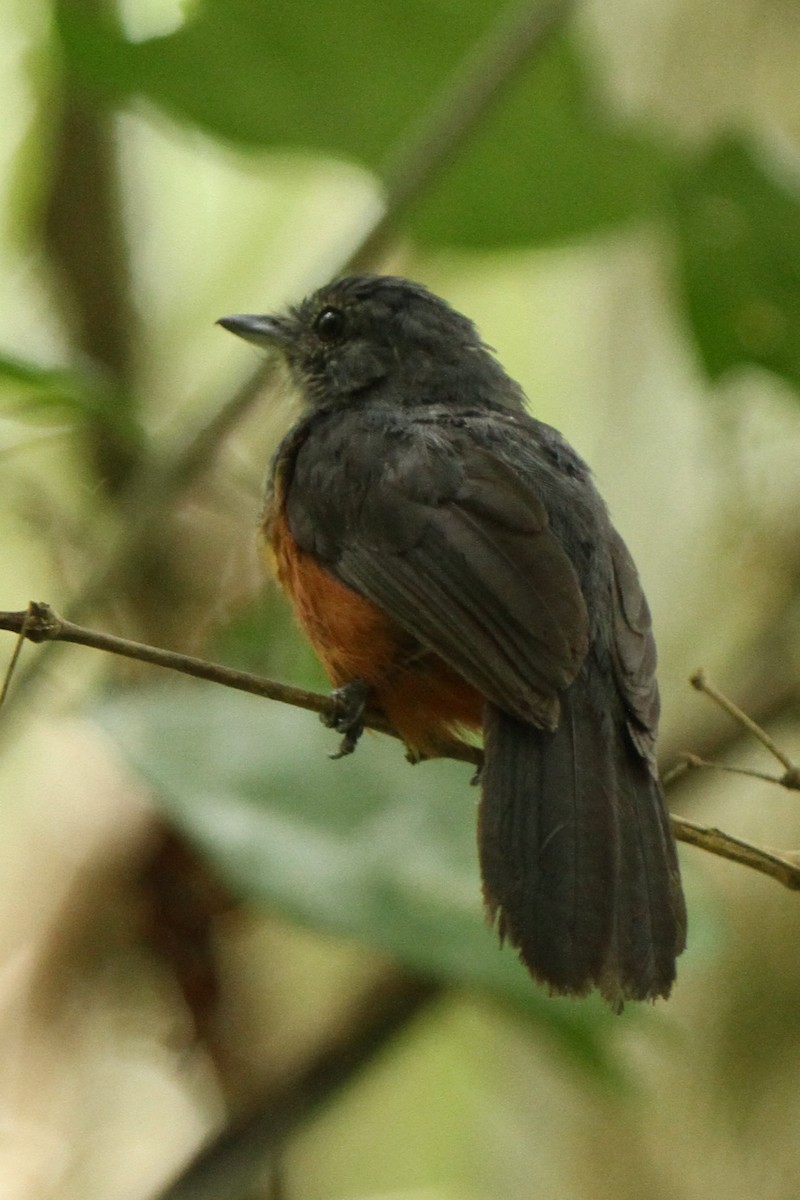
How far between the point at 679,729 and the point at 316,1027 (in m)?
1.38

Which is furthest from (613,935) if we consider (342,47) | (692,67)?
(692,67)

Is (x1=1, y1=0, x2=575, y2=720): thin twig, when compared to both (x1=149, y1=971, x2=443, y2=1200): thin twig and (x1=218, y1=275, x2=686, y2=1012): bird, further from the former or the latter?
(x1=149, y1=971, x2=443, y2=1200): thin twig

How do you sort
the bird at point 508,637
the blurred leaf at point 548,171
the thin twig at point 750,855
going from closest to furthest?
the thin twig at point 750,855, the bird at point 508,637, the blurred leaf at point 548,171

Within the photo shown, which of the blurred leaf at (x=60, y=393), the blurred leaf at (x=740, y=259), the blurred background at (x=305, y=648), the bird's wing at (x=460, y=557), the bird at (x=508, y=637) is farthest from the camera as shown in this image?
the blurred leaf at (x=740, y=259)

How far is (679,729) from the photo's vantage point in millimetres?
4719

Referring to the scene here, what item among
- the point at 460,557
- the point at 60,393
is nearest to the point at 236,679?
the point at 460,557

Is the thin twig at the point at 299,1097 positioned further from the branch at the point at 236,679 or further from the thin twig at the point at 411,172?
the branch at the point at 236,679

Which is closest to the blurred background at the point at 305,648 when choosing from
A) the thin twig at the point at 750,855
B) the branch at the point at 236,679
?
the branch at the point at 236,679

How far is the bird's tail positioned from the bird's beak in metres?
1.67

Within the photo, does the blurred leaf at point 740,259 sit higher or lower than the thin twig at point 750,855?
higher

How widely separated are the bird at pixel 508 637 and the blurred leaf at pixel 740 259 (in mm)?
521

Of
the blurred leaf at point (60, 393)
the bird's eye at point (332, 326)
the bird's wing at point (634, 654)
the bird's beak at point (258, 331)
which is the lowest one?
the bird's wing at point (634, 654)

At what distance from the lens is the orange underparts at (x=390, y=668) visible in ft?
10.3

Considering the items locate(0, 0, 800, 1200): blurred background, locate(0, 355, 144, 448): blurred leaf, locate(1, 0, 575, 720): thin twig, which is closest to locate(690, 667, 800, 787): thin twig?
locate(0, 0, 800, 1200): blurred background
